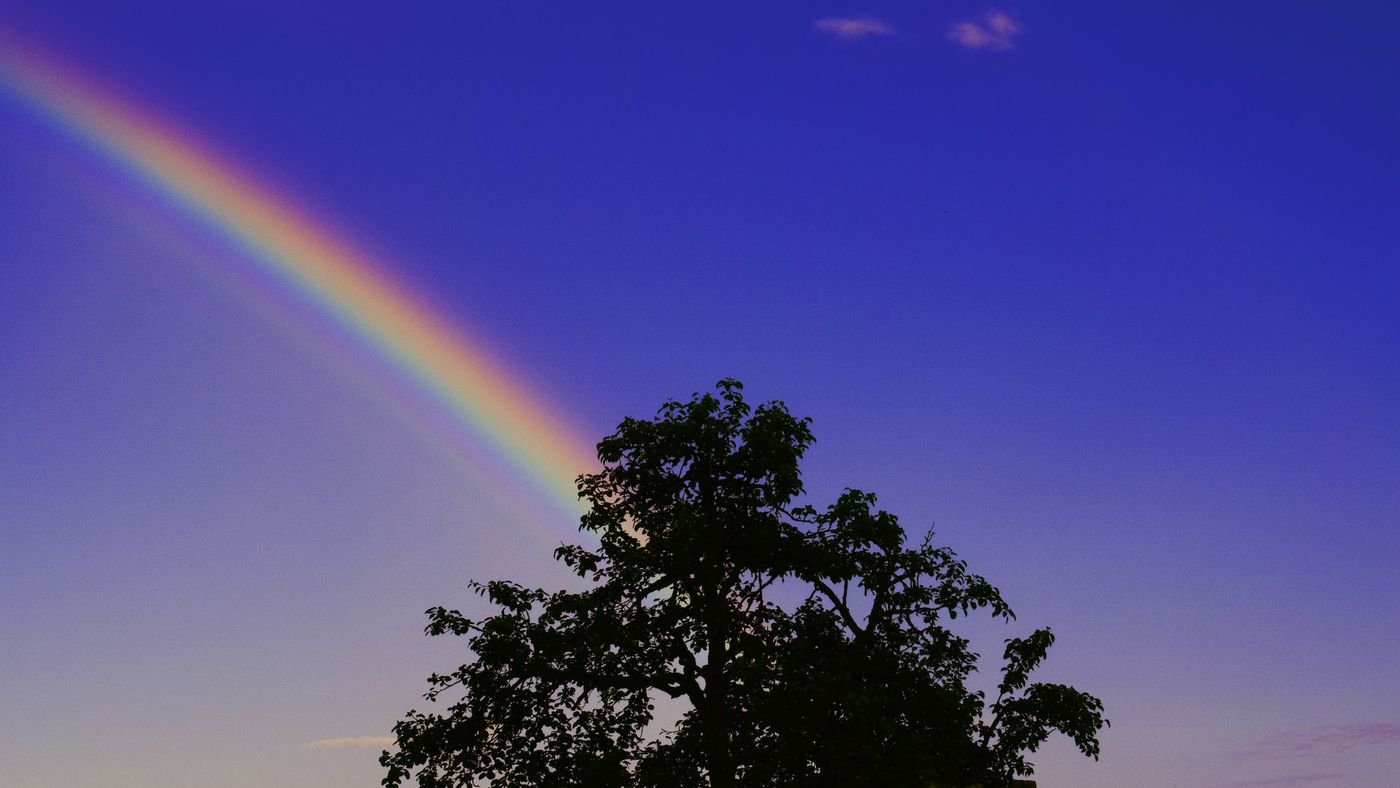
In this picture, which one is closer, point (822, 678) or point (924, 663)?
point (822, 678)

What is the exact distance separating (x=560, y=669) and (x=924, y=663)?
7.71m

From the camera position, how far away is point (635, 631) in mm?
27062

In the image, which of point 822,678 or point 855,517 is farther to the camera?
point 855,517

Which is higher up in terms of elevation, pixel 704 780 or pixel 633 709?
pixel 633 709

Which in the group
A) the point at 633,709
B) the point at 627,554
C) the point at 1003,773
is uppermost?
the point at 627,554

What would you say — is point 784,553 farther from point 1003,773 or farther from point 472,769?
point 472,769

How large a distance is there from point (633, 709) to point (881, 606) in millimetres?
5816

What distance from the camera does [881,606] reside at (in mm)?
27359

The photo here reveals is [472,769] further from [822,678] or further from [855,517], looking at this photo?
[855,517]

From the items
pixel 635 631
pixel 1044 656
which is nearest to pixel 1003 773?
pixel 1044 656

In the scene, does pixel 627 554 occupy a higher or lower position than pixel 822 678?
higher

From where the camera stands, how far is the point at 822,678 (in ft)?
81.6

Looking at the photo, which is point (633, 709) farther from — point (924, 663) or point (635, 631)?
point (924, 663)

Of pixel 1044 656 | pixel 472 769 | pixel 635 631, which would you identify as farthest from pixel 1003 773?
pixel 472 769
